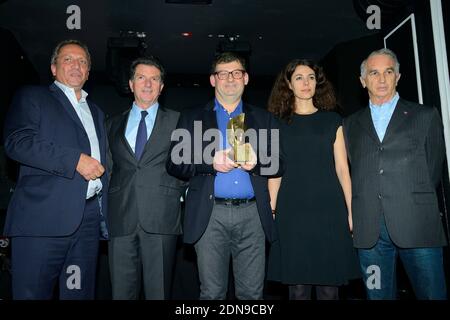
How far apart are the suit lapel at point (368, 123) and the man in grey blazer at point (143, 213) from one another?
133cm

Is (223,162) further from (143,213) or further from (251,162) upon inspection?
(143,213)

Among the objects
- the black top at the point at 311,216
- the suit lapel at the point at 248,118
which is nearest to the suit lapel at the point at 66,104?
the suit lapel at the point at 248,118

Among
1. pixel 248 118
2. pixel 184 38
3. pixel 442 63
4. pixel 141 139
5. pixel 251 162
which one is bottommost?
pixel 251 162

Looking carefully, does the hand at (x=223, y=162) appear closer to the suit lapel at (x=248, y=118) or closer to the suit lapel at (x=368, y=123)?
the suit lapel at (x=248, y=118)

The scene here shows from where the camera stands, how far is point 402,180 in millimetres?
2502

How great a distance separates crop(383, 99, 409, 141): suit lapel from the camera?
2.59 m

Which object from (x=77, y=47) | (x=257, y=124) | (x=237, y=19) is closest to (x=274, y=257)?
(x=257, y=124)

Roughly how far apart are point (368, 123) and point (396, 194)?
0.51 meters

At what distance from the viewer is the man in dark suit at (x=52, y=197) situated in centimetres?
239

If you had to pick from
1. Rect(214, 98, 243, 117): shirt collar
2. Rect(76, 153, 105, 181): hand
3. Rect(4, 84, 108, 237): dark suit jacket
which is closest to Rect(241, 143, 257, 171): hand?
Rect(214, 98, 243, 117): shirt collar

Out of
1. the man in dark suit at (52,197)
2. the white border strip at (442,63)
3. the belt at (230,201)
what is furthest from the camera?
the white border strip at (442,63)

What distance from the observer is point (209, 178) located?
8.29ft

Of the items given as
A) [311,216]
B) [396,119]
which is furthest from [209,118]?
[396,119]
